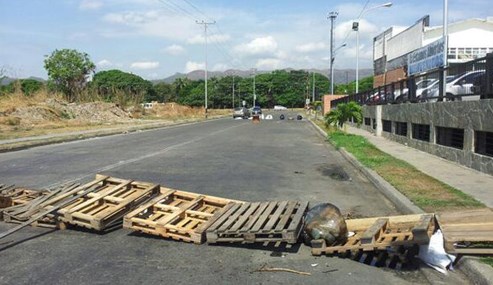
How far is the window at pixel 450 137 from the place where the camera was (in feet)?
46.6

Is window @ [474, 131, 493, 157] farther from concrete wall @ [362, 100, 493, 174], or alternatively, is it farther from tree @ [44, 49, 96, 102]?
tree @ [44, 49, 96, 102]

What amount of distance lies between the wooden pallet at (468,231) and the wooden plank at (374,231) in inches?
24.8

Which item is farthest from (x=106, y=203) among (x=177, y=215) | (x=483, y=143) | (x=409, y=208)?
(x=483, y=143)

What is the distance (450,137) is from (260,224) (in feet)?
32.9

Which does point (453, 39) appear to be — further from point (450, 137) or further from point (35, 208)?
point (35, 208)

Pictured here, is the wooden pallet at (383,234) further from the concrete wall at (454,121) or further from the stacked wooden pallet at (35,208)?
the concrete wall at (454,121)

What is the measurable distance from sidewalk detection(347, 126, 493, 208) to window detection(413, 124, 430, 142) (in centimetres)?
59

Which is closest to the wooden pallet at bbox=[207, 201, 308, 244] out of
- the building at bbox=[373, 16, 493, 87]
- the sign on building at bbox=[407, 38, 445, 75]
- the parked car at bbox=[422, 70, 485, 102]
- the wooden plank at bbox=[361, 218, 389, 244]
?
the wooden plank at bbox=[361, 218, 389, 244]

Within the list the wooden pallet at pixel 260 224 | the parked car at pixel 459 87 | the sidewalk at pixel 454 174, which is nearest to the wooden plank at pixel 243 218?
the wooden pallet at pixel 260 224

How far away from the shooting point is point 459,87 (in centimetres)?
1479

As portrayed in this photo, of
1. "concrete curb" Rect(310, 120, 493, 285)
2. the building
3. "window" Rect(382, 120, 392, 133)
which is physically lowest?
"concrete curb" Rect(310, 120, 493, 285)

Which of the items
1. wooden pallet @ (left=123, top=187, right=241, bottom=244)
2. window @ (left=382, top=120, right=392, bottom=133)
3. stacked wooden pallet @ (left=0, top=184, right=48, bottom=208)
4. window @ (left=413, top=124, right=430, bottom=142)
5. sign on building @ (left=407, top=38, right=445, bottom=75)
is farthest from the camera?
sign on building @ (left=407, top=38, right=445, bottom=75)

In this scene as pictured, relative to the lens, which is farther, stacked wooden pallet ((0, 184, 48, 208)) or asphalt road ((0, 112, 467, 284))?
stacked wooden pallet ((0, 184, 48, 208))

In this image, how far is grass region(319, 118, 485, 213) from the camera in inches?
331
